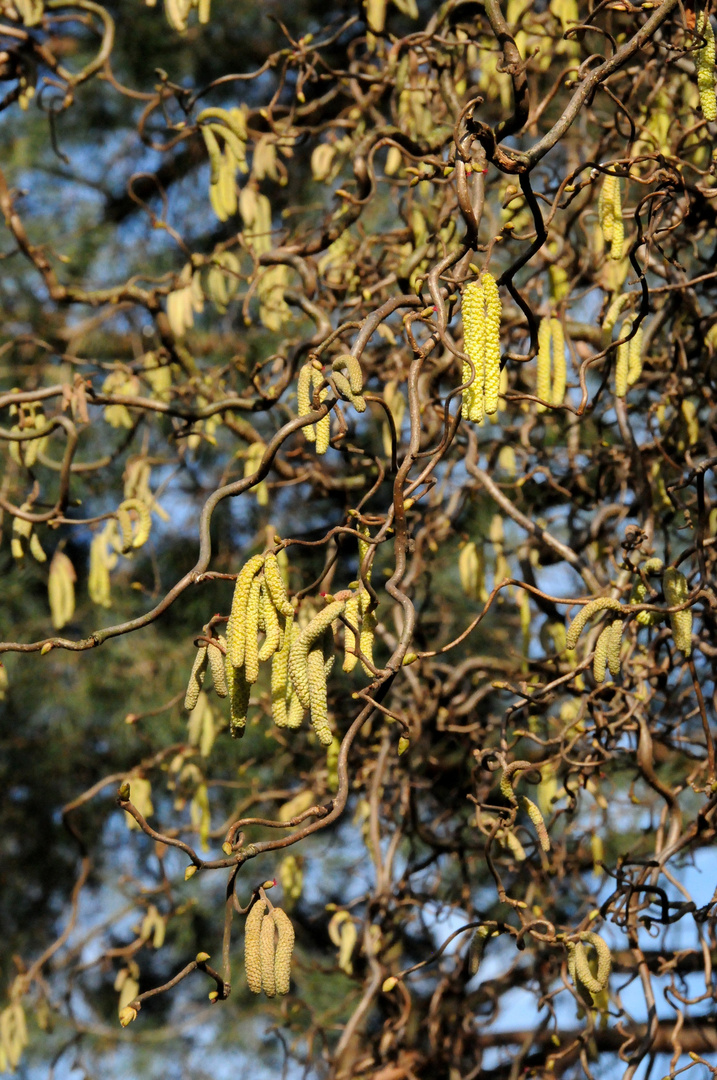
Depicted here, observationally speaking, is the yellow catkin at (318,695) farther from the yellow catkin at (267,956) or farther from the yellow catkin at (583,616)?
the yellow catkin at (583,616)

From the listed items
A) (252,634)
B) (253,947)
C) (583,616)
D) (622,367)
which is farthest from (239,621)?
(622,367)

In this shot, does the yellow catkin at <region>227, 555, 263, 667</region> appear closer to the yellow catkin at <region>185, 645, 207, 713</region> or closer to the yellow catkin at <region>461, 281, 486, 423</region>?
the yellow catkin at <region>185, 645, 207, 713</region>

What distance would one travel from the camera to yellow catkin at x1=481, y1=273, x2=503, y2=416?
0.95 m

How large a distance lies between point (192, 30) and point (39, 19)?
1198mm

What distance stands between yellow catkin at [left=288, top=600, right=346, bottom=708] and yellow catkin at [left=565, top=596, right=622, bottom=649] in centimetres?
31

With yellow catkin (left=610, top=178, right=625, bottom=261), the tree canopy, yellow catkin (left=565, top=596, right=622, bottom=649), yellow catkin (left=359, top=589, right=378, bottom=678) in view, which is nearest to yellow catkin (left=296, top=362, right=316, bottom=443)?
the tree canopy

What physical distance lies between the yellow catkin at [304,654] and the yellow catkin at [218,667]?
0.09 metres

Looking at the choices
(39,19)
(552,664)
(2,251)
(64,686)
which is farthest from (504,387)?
(2,251)

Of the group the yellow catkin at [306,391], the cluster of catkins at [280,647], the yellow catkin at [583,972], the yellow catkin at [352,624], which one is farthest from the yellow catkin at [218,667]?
the yellow catkin at [583,972]

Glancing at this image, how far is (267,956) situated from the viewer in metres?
0.91

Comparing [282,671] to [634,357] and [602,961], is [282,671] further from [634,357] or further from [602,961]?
[634,357]

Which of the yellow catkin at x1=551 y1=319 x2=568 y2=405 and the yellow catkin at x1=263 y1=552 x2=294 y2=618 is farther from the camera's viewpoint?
the yellow catkin at x1=551 y1=319 x2=568 y2=405

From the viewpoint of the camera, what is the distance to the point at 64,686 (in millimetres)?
2801

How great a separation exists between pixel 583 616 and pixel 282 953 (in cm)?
46
